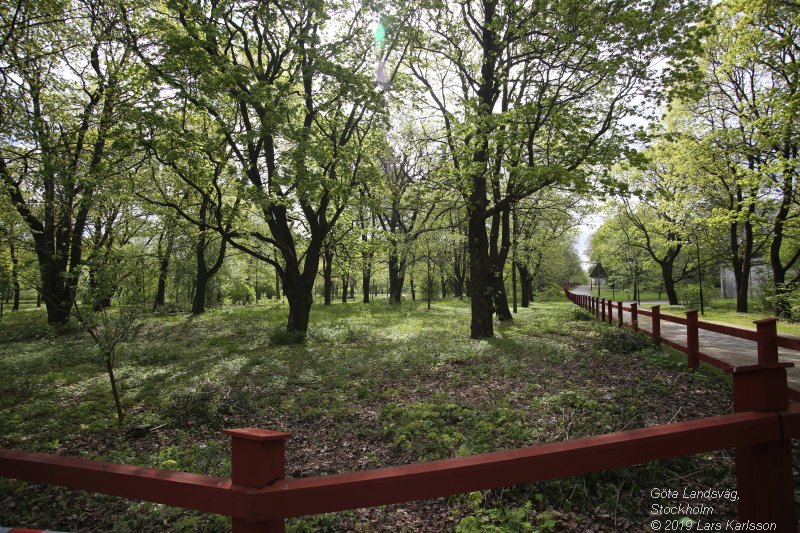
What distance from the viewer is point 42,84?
47.5ft

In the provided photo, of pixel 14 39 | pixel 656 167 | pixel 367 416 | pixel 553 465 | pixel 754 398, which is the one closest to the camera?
pixel 553 465

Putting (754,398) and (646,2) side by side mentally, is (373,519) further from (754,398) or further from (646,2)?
(646,2)

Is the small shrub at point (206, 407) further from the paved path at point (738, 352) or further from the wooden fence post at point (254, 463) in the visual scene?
the paved path at point (738, 352)

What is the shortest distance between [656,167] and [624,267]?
59.4 feet

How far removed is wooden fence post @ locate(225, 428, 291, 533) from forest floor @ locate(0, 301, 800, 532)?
292cm

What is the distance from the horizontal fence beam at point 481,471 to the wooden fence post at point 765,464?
207mm

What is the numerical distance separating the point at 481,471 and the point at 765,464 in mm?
1367

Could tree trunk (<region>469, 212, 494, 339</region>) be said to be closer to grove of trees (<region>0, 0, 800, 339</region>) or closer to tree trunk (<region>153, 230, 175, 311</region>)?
grove of trees (<region>0, 0, 800, 339</region>)

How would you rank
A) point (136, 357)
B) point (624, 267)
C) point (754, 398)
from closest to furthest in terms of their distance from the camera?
point (754, 398) < point (136, 357) < point (624, 267)

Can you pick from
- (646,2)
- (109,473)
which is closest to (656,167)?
(646,2)

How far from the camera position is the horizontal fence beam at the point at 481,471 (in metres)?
1.43

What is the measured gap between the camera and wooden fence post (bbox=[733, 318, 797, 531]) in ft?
6.07

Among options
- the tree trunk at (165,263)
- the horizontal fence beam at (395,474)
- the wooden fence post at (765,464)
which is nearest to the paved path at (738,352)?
the wooden fence post at (765,464)

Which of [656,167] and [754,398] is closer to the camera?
[754,398]
